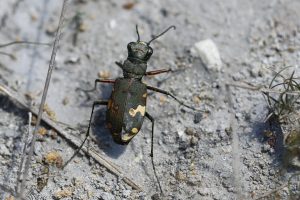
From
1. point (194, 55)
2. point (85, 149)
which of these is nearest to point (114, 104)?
point (85, 149)

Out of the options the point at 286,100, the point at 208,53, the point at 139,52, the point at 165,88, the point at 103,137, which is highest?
the point at 208,53

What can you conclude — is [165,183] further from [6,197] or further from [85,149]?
[6,197]

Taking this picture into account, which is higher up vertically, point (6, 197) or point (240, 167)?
point (240, 167)

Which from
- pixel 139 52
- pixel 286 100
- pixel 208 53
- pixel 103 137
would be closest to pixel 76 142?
pixel 103 137

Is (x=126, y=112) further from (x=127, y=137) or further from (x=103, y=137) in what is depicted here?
(x=103, y=137)

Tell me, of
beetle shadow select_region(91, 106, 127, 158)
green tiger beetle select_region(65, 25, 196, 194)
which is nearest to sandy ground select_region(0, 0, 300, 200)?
beetle shadow select_region(91, 106, 127, 158)

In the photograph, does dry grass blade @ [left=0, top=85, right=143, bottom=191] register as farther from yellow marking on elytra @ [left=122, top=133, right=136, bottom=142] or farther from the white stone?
the white stone
